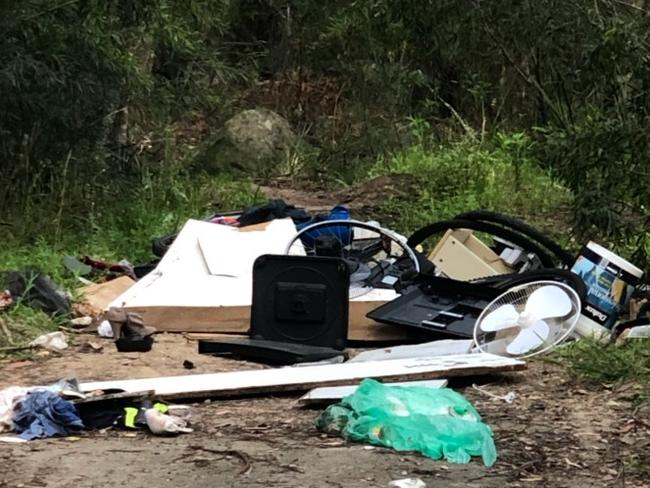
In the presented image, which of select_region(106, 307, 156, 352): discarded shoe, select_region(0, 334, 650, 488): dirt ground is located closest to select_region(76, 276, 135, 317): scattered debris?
select_region(106, 307, 156, 352): discarded shoe

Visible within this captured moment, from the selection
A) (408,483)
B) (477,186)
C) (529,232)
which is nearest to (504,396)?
(408,483)

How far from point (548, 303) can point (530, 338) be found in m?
0.25

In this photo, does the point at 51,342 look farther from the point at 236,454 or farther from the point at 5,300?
the point at 236,454

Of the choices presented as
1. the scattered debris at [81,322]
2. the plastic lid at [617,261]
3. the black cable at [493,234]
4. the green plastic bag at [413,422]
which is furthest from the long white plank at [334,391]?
the black cable at [493,234]

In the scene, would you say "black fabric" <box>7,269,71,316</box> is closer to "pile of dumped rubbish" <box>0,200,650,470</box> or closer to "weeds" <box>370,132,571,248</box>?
"pile of dumped rubbish" <box>0,200,650,470</box>

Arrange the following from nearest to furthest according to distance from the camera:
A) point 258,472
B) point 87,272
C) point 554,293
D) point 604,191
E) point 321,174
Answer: point 258,472 → point 554,293 → point 604,191 → point 87,272 → point 321,174

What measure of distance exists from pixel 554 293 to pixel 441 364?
1000mm

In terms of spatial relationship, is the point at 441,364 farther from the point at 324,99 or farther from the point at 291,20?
the point at 291,20

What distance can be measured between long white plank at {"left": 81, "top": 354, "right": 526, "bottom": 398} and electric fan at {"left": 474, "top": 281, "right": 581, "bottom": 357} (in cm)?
38

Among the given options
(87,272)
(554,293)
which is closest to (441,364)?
(554,293)

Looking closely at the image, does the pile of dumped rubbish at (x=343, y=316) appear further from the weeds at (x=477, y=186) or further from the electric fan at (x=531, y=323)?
the weeds at (x=477, y=186)

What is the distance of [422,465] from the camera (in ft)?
11.0

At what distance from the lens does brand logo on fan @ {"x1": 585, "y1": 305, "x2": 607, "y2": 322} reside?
546 centimetres

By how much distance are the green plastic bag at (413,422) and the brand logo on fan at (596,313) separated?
1.81 metres
